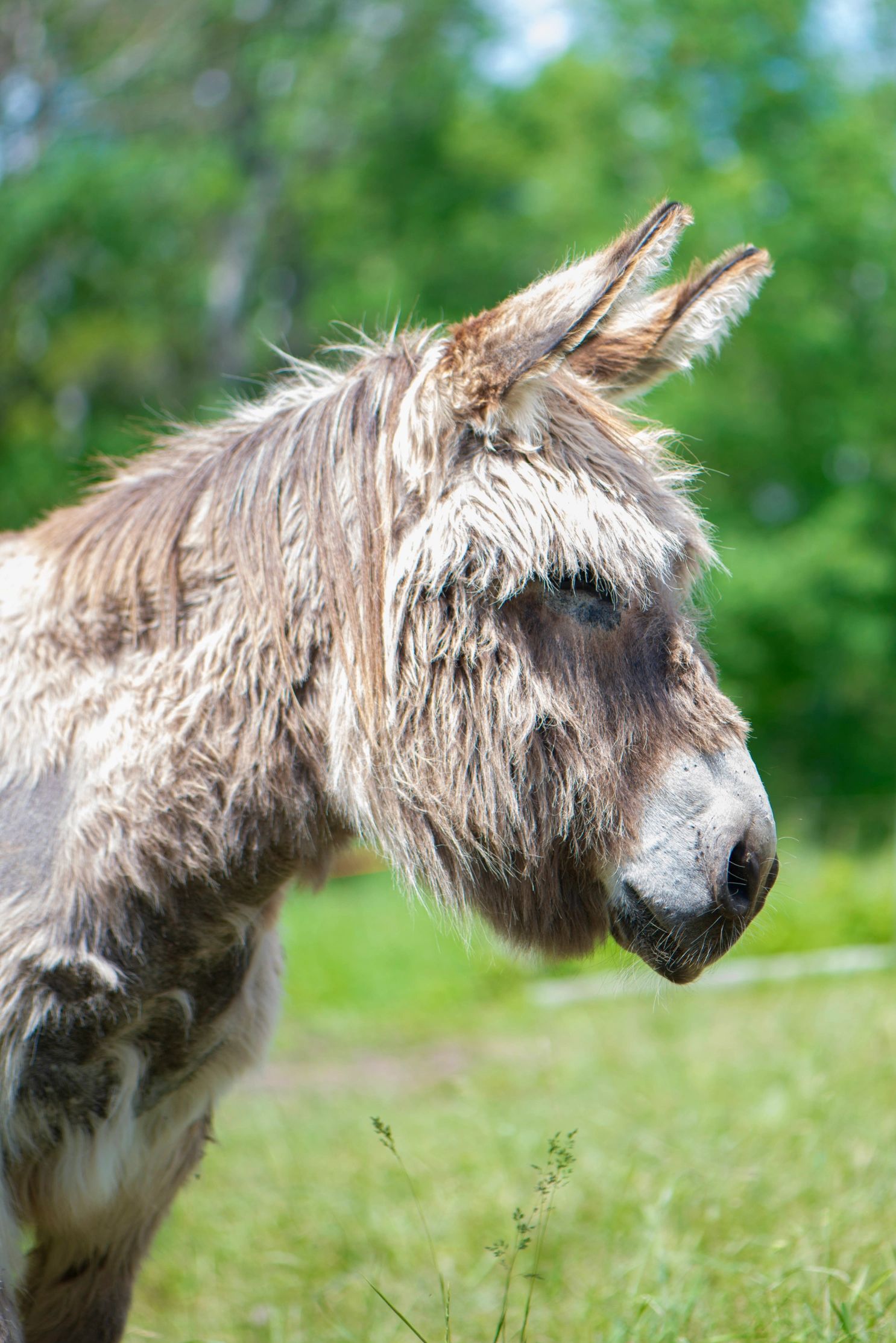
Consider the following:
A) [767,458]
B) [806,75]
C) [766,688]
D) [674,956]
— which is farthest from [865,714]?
[674,956]

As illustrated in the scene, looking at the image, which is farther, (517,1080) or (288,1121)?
(517,1080)

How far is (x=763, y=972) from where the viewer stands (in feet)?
26.0

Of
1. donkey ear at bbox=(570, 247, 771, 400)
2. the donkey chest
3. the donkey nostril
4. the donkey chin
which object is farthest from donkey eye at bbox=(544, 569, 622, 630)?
the donkey chest

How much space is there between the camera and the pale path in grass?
7.64m

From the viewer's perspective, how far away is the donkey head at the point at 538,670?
6.51 feet

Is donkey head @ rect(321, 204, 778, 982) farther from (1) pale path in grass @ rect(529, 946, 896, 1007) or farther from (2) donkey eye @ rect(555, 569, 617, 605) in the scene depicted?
(1) pale path in grass @ rect(529, 946, 896, 1007)

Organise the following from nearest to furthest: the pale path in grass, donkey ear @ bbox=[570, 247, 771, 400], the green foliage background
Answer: donkey ear @ bbox=[570, 247, 771, 400]
the pale path in grass
the green foliage background

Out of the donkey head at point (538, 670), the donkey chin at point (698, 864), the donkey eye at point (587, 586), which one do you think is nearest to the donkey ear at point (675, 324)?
the donkey head at point (538, 670)

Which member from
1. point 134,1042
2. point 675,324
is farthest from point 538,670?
point 134,1042

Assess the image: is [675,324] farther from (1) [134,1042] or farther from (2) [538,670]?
(1) [134,1042]

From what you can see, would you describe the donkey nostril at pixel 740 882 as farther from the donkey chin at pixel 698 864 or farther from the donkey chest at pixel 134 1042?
the donkey chest at pixel 134 1042

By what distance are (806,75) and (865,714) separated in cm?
1078

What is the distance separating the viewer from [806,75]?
51.8 feet

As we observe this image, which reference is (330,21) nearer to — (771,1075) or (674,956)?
(771,1075)
